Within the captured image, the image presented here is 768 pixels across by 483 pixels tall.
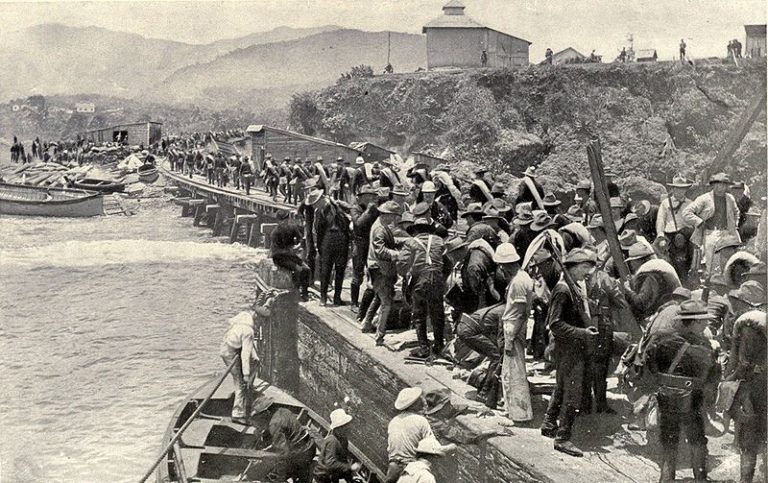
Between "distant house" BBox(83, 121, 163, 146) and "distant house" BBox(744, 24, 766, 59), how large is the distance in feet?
144

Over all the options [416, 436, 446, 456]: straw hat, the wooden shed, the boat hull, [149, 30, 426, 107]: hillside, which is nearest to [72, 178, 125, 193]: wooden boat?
the boat hull

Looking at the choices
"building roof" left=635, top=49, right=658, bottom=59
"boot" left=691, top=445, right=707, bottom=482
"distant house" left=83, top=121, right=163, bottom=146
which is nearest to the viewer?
"boot" left=691, top=445, right=707, bottom=482

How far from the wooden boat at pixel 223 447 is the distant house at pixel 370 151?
21319 mm

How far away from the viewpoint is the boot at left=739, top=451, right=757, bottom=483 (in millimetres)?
5289

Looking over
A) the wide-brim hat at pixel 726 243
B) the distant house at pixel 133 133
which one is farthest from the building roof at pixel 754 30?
the distant house at pixel 133 133

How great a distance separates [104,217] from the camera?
111 ft

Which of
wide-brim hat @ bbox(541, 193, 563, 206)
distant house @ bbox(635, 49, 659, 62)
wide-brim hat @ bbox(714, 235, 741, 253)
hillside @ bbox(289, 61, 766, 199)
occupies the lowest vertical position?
wide-brim hat @ bbox(714, 235, 741, 253)

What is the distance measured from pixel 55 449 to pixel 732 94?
3440cm

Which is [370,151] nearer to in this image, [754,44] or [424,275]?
[754,44]

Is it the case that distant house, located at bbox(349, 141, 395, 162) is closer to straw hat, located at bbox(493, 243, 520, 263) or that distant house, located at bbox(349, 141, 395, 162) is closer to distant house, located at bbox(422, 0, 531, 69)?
distant house, located at bbox(422, 0, 531, 69)

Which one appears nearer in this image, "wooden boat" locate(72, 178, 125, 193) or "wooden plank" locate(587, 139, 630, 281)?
"wooden plank" locate(587, 139, 630, 281)

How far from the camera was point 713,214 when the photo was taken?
27.7 ft

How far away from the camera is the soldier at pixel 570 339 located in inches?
234

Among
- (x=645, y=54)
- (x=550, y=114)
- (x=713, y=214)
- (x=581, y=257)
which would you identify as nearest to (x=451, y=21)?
(x=550, y=114)
